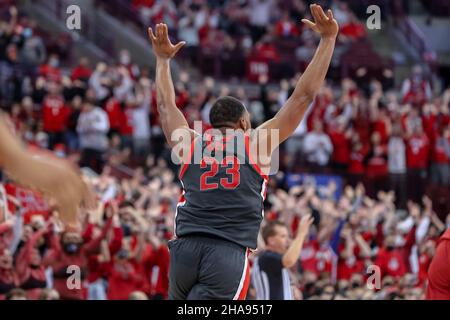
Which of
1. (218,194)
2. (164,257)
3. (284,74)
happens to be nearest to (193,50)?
(284,74)

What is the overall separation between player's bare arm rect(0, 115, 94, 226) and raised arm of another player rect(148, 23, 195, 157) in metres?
2.80

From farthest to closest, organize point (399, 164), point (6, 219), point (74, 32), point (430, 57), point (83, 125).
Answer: point (430, 57) < point (74, 32) < point (399, 164) < point (83, 125) < point (6, 219)

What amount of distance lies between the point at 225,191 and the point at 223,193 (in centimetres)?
2

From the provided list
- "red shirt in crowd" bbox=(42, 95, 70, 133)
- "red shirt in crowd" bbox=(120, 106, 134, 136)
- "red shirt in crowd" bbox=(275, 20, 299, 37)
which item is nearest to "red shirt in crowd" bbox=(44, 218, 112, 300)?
"red shirt in crowd" bbox=(42, 95, 70, 133)

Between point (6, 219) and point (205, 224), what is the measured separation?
5.98 metres

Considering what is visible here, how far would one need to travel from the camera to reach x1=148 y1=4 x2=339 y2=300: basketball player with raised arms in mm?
5914

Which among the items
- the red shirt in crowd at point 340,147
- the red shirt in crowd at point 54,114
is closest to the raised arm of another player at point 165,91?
the red shirt in crowd at point 54,114

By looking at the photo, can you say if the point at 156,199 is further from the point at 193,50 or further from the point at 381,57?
the point at 381,57

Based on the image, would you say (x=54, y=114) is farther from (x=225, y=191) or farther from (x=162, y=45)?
(x=225, y=191)

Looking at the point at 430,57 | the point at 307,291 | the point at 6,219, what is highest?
the point at 430,57

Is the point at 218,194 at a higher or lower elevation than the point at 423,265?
higher

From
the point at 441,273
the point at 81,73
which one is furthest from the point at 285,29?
the point at 441,273

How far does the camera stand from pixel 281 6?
91.1 feet

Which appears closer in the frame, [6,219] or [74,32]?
[6,219]
